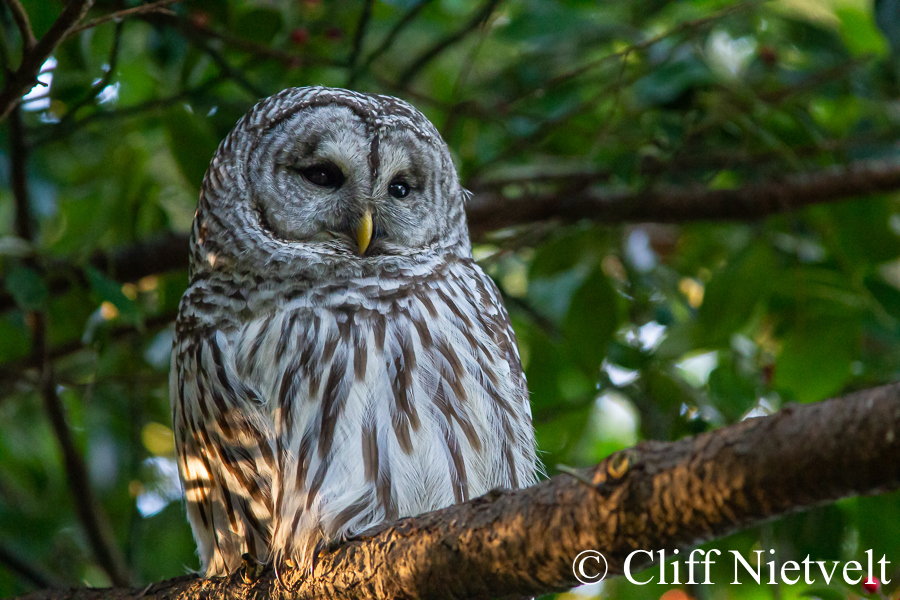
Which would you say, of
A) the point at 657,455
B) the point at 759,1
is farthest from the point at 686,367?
the point at 657,455

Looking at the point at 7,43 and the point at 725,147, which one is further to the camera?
the point at 725,147

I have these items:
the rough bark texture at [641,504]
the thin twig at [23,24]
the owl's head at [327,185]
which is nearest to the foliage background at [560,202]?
the owl's head at [327,185]

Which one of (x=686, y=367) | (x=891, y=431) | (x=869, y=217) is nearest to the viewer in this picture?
(x=891, y=431)

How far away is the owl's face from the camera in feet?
8.80

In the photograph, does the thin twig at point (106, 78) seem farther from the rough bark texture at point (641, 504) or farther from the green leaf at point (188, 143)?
the rough bark texture at point (641, 504)

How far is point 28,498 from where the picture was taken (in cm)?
398

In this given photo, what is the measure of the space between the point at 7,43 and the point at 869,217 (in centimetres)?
279

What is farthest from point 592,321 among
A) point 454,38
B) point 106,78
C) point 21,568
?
point 21,568

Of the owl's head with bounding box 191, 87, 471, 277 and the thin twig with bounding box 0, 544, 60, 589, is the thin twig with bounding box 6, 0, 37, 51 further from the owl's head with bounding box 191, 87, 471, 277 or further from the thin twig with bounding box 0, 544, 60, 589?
the thin twig with bounding box 0, 544, 60, 589

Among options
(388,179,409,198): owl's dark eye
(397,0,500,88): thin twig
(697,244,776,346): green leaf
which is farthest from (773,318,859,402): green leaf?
(397,0,500,88): thin twig

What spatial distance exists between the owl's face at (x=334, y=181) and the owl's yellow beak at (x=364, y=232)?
27 mm

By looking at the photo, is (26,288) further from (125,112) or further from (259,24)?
(259,24)

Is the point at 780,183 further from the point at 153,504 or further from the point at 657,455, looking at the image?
the point at 153,504

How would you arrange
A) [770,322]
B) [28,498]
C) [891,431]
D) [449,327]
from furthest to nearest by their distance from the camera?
1. [28,498]
2. [770,322]
3. [449,327]
4. [891,431]
